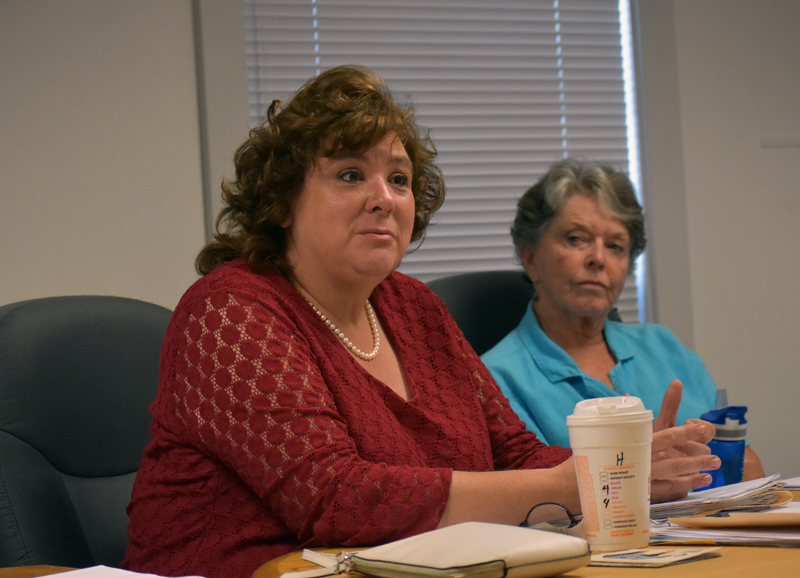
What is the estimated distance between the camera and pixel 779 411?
297 centimetres

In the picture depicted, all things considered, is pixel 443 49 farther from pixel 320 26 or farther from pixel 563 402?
pixel 563 402

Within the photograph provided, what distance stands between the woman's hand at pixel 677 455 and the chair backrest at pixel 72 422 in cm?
101

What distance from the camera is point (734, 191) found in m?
2.97

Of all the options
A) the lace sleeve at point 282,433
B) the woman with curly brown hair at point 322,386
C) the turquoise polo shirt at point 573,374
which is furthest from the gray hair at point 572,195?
the lace sleeve at point 282,433

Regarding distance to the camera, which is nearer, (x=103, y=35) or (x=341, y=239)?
(x=341, y=239)

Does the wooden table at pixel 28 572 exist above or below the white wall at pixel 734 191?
below

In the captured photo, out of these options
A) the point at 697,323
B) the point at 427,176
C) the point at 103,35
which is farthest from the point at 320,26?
the point at 697,323

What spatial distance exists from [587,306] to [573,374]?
0.22 m

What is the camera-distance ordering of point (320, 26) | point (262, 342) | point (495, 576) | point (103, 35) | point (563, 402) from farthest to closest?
point (320, 26) → point (103, 35) → point (563, 402) → point (262, 342) → point (495, 576)

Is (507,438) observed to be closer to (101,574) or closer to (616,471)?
(616,471)

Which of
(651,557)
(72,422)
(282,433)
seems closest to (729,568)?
(651,557)

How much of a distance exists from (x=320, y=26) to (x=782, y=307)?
2106 mm

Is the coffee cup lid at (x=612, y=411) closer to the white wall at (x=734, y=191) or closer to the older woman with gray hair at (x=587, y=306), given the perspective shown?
the older woman with gray hair at (x=587, y=306)

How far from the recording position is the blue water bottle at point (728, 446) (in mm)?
1506
